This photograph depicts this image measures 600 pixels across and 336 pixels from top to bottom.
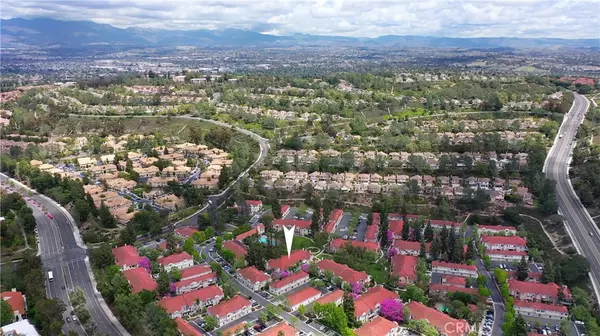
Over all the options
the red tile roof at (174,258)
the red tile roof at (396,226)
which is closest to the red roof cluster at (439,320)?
the red tile roof at (396,226)

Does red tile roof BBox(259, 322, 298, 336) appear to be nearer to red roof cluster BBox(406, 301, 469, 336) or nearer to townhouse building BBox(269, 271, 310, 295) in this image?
townhouse building BBox(269, 271, 310, 295)

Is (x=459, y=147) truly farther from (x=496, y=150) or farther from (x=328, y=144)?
(x=328, y=144)

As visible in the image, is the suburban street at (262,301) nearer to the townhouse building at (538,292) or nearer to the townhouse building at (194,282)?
the townhouse building at (194,282)

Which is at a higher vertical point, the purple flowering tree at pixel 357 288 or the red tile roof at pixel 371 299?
the red tile roof at pixel 371 299

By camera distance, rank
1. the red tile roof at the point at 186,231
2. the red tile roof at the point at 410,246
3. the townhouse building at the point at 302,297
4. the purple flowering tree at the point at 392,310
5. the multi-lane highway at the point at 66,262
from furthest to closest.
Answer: the red tile roof at the point at 186,231
the red tile roof at the point at 410,246
the townhouse building at the point at 302,297
the multi-lane highway at the point at 66,262
the purple flowering tree at the point at 392,310

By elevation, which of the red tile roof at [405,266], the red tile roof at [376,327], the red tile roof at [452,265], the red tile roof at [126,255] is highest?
the red tile roof at [126,255]

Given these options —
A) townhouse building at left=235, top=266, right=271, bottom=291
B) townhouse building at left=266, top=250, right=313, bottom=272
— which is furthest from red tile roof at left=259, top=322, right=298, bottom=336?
townhouse building at left=266, top=250, right=313, bottom=272
